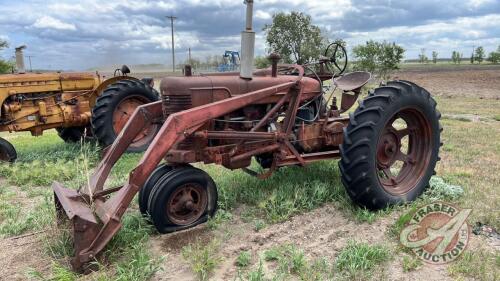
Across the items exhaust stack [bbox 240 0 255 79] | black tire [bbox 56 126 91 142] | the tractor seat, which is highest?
exhaust stack [bbox 240 0 255 79]

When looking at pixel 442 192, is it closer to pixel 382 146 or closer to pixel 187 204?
pixel 382 146

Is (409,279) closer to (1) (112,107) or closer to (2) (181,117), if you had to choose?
(2) (181,117)

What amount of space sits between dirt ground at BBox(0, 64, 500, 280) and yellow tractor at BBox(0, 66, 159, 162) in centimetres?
398

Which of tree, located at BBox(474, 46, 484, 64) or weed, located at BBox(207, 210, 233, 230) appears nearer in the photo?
weed, located at BBox(207, 210, 233, 230)

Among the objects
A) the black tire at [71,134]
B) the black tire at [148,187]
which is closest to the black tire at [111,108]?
the black tire at [71,134]

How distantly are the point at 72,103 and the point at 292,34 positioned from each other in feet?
93.7

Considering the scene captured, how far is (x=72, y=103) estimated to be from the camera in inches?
359

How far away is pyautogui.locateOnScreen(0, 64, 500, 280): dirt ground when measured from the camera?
3484 millimetres

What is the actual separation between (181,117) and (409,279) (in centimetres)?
226

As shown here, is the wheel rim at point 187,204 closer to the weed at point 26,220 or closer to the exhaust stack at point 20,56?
the weed at point 26,220

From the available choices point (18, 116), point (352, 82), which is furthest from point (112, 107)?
point (352, 82)

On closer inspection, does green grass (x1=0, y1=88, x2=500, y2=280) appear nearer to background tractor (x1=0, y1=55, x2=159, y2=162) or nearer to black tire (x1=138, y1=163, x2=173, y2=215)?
black tire (x1=138, y1=163, x2=173, y2=215)

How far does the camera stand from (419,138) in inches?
206

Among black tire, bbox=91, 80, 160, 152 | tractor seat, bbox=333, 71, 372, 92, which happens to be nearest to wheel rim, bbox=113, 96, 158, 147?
black tire, bbox=91, 80, 160, 152
